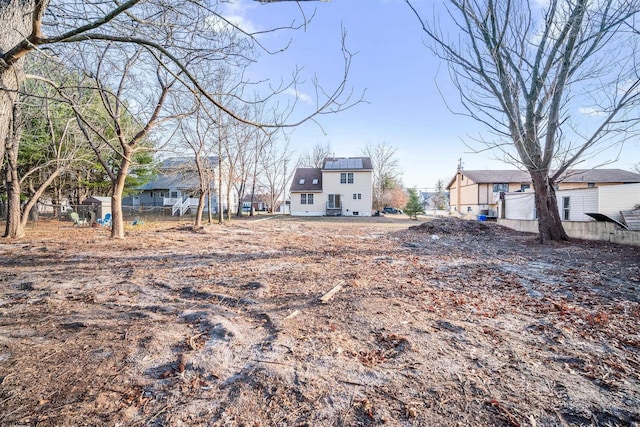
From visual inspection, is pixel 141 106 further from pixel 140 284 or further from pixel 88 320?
pixel 88 320

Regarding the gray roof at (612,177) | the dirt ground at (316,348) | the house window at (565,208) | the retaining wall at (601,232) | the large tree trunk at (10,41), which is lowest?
the dirt ground at (316,348)

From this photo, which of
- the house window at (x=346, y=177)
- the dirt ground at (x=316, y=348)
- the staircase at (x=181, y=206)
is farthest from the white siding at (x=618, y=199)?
the staircase at (x=181, y=206)

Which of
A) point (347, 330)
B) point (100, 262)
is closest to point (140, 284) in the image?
point (100, 262)

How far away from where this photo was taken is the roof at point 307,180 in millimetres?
29000

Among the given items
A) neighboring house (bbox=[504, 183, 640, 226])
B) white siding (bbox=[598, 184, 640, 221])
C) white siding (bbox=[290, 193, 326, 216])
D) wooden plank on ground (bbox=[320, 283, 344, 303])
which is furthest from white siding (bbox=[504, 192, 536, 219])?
white siding (bbox=[290, 193, 326, 216])

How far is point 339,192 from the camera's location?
1113 inches

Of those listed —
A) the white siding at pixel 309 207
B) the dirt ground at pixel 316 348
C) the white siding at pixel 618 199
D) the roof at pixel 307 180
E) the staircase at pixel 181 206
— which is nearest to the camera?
the dirt ground at pixel 316 348

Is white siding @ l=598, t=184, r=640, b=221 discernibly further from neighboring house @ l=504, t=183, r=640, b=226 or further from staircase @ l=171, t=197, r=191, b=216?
staircase @ l=171, t=197, r=191, b=216

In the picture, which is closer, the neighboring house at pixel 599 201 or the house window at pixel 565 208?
the neighboring house at pixel 599 201

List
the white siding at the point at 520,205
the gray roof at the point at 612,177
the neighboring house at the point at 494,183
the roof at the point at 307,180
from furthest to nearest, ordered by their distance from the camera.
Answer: the roof at the point at 307,180, the neighboring house at the point at 494,183, the gray roof at the point at 612,177, the white siding at the point at 520,205

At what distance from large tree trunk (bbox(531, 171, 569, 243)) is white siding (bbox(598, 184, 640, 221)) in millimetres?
4535

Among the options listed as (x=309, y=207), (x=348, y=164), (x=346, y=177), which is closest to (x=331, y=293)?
(x=346, y=177)

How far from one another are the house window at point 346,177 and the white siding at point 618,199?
18721 millimetres

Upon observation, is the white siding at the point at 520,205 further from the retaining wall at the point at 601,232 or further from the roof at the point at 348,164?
the roof at the point at 348,164
